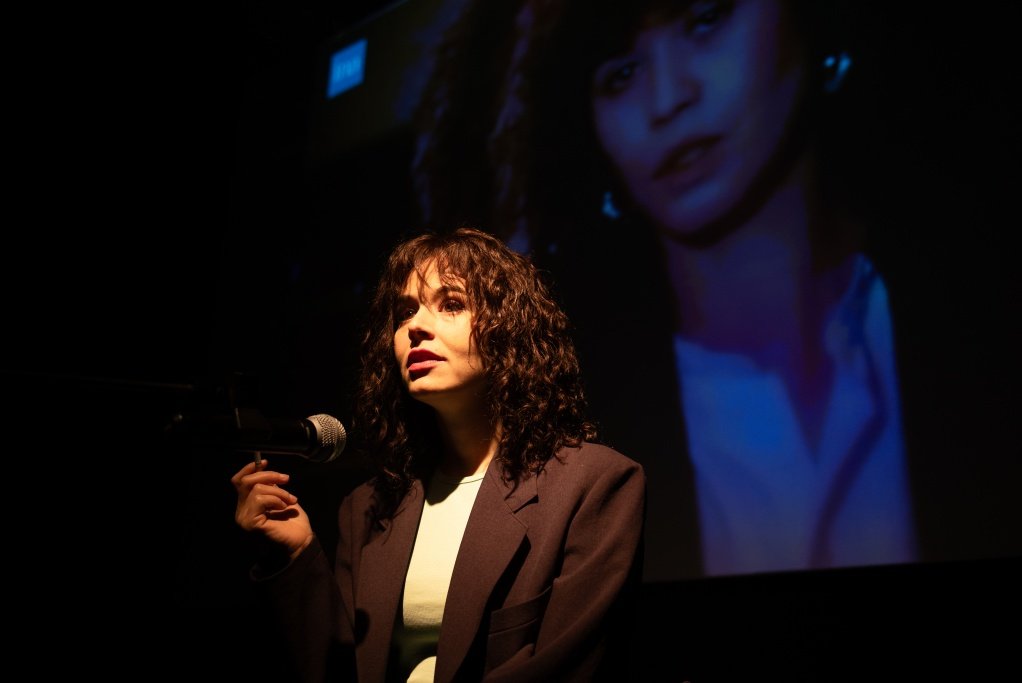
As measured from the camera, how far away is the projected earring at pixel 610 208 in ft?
8.93

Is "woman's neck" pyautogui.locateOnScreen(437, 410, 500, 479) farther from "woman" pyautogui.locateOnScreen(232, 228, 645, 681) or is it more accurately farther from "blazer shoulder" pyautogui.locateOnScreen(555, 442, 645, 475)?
"blazer shoulder" pyautogui.locateOnScreen(555, 442, 645, 475)

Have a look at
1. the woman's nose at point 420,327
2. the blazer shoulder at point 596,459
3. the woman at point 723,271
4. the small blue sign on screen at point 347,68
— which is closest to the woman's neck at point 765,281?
the woman at point 723,271

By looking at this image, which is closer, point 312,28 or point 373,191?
point 373,191

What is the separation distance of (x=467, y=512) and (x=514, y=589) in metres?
0.23

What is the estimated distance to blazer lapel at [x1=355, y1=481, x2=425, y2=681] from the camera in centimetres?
159

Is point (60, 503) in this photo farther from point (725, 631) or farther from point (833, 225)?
point (833, 225)

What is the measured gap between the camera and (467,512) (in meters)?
1.72

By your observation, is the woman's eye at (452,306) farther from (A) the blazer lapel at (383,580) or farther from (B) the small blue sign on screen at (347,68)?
(B) the small blue sign on screen at (347,68)

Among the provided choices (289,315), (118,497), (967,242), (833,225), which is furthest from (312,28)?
(967,242)

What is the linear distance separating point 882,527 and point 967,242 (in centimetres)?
74

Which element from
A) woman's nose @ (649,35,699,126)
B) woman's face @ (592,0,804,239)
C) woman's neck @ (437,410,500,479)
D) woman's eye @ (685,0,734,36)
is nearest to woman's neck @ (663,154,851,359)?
woman's face @ (592,0,804,239)

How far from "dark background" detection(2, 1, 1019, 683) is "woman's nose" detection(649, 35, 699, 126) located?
0.70 meters

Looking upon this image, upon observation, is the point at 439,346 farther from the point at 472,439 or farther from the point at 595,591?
the point at 595,591

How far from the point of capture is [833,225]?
222 centimetres
